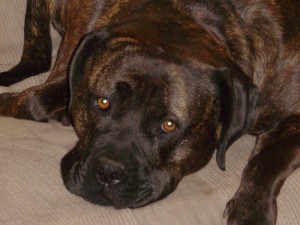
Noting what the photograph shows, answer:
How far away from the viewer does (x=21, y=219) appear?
8.79 ft

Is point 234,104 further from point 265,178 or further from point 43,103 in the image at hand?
point 43,103

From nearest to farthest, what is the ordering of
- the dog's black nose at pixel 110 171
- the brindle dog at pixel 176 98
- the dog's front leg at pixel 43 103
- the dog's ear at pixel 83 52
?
the dog's black nose at pixel 110 171 → the brindle dog at pixel 176 98 → the dog's ear at pixel 83 52 → the dog's front leg at pixel 43 103

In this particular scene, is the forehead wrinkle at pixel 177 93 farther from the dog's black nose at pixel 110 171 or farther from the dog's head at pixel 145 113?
the dog's black nose at pixel 110 171

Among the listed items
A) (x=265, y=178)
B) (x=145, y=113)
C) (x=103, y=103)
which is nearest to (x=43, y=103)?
(x=103, y=103)

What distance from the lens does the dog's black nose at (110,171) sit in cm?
272

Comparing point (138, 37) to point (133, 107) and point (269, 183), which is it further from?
point (269, 183)

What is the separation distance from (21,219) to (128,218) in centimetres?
39

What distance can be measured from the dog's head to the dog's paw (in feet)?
0.58

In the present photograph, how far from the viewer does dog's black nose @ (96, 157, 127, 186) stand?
2721mm

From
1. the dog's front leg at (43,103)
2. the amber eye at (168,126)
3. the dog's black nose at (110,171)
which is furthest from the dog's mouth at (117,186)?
the dog's front leg at (43,103)

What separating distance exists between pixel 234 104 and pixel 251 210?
1.35ft

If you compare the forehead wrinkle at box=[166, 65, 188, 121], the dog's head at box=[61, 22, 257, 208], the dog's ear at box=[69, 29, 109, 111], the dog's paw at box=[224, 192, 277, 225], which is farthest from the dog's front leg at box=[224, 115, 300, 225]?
the dog's ear at box=[69, 29, 109, 111]

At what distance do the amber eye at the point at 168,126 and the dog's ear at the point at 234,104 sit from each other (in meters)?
0.24

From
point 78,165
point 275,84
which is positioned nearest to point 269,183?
point 275,84
